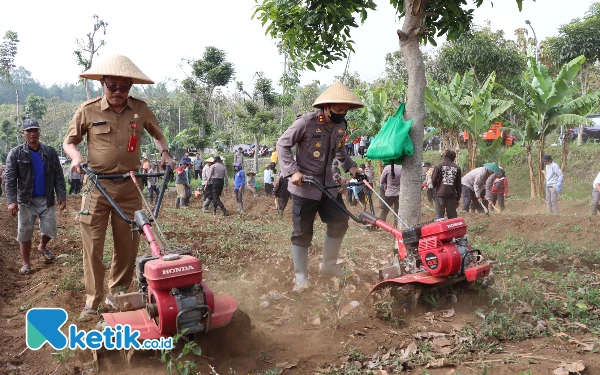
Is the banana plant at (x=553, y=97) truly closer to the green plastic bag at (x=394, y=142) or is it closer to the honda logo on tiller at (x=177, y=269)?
the green plastic bag at (x=394, y=142)

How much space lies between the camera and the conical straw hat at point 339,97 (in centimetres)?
488

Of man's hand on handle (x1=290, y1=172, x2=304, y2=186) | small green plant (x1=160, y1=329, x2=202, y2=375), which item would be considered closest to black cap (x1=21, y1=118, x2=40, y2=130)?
man's hand on handle (x1=290, y1=172, x2=304, y2=186)

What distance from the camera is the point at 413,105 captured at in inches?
210

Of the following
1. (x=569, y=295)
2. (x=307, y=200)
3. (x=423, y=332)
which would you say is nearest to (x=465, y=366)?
(x=423, y=332)

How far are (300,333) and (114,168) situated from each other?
220cm

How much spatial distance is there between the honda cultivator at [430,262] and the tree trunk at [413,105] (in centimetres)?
90

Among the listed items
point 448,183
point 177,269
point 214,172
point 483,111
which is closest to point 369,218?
point 177,269

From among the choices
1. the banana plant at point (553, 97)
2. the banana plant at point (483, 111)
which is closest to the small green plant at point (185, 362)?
the banana plant at point (553, 97)

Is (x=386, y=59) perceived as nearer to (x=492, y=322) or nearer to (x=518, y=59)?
(x=518, y=59)

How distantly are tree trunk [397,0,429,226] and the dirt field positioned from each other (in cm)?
93

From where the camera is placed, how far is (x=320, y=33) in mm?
5477

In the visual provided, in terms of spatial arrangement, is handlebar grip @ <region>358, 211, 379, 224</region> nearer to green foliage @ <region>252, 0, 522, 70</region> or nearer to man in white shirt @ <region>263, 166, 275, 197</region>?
green foliage @ <region>252, 0, 522, 70</region>

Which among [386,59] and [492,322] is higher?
[386,59]

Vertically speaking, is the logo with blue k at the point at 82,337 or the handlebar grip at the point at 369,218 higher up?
the handlebar grip at the point at 369,218
